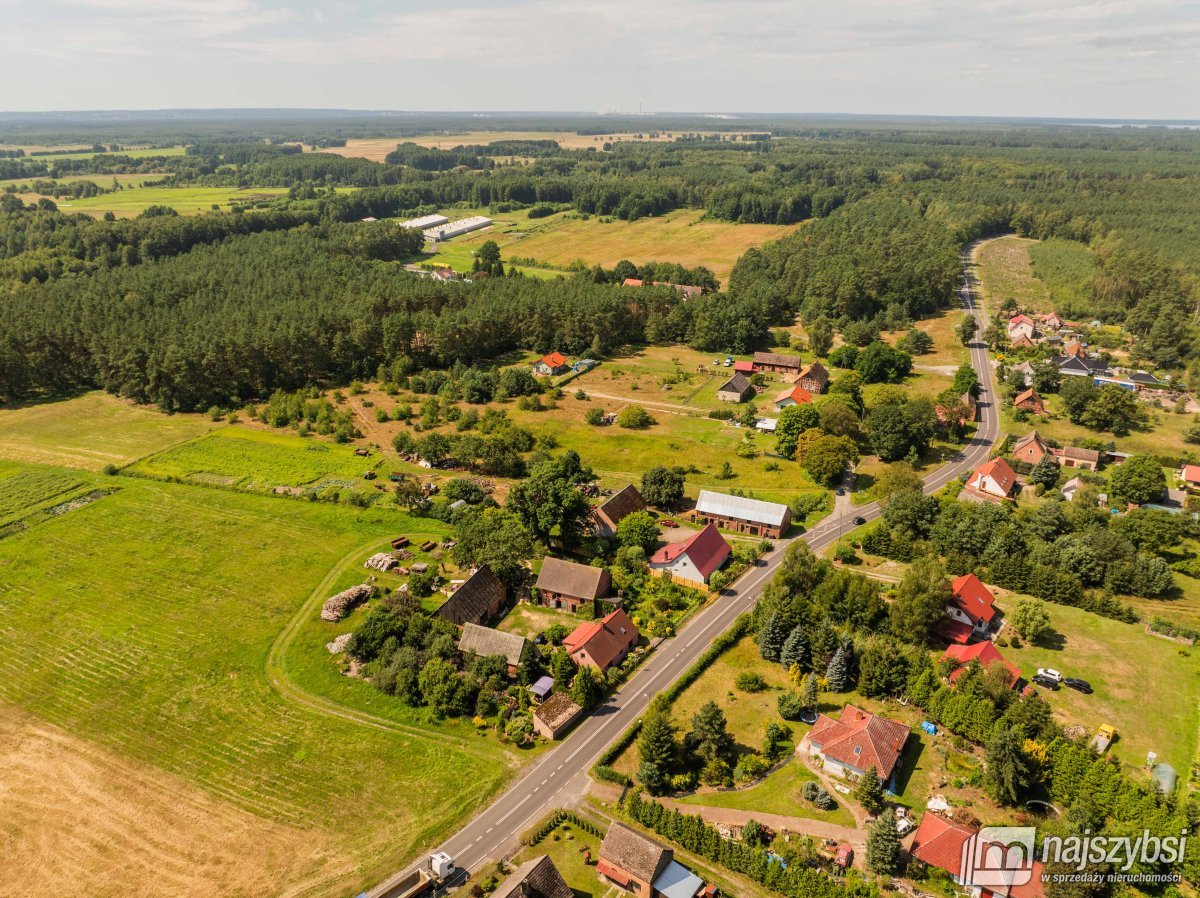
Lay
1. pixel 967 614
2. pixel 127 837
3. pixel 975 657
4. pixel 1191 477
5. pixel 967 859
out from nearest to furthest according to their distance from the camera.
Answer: pixel 967 859 < pixel 127 837 < pixel 975 657 < pixel 967 614 < pixel 1191 477

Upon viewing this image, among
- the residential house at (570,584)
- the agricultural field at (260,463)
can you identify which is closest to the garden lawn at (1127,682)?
the residential house at (570,584)

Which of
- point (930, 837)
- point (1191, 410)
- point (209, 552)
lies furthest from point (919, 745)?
point (1191, 410)

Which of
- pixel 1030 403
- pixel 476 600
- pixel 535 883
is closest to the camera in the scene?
pixel 535 883

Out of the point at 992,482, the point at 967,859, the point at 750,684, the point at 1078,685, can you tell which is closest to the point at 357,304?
the point at 750,684

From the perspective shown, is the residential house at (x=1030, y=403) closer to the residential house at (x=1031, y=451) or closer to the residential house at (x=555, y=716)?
the residential house at (x=1031, y=451)

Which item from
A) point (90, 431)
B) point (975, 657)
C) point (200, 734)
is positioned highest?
point (90, 431)

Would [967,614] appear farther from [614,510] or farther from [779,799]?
[614,510]
